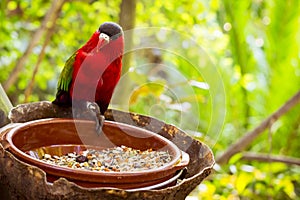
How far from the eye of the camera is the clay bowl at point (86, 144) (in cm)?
58

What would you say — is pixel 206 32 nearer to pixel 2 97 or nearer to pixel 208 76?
pixel 208 76

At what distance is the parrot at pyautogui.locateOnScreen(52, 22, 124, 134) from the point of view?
2.52ft

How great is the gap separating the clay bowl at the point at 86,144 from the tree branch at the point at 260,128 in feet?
3.63

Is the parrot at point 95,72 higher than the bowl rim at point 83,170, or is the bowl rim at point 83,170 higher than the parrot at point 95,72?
the parrot at point 95,72

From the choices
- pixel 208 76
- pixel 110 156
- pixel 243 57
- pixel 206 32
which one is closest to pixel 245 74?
pixel 243 57

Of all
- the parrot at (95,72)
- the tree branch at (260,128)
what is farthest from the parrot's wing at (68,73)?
the tree branch at (260,128)

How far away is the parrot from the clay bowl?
5 cm

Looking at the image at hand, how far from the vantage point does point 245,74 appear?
93.0 inches

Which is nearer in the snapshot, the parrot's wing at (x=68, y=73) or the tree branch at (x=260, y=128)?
the parrot's wing at (x=68, y=73)

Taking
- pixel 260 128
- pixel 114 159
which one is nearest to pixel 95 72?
pixel 114 159

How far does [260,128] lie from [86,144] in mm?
1164

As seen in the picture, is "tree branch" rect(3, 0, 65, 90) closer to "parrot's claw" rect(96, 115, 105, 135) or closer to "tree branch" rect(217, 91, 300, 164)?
"tree branch" rect(217, 91, 300, 164)

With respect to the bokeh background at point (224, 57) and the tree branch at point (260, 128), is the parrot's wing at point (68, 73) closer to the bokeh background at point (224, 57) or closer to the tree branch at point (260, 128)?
the bokeh background at point (224, 57)

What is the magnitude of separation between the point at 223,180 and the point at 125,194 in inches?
43.5
